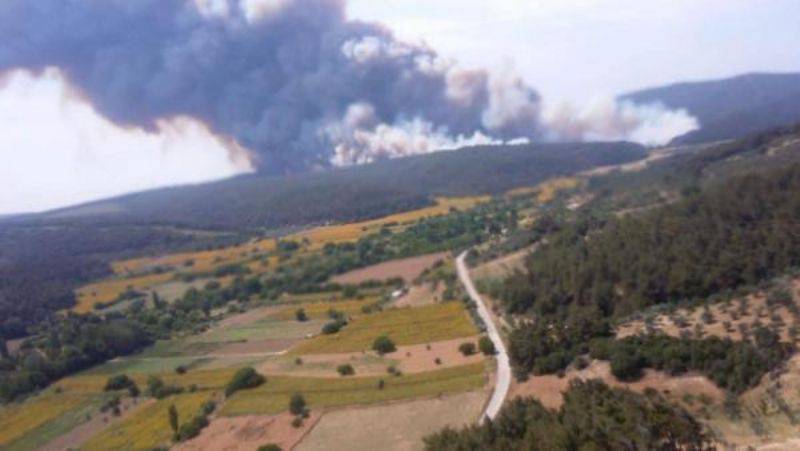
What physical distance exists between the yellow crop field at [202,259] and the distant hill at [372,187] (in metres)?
15.0

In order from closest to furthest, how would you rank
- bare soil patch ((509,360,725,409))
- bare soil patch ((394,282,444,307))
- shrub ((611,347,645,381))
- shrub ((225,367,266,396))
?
bare soil patch ((509,360,725,409)), shrub ((611,347,645,381)), shrub ((225,367,266,396)), bare soil patch ((394,282,444,307))

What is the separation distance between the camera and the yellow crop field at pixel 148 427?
44.8 metres

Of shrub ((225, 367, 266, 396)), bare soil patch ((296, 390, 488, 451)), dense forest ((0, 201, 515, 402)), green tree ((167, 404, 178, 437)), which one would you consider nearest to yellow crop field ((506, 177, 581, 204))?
dense forest ((0, 201, 515, 402))

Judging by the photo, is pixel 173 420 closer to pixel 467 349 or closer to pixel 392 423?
pixel 392 423

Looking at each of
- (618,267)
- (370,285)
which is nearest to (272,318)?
(370,285)

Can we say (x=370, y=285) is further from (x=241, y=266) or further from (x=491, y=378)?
(x=491, y=378)

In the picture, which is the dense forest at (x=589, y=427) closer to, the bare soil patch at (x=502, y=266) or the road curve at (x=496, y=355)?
the road curve at (x=496, y=355)

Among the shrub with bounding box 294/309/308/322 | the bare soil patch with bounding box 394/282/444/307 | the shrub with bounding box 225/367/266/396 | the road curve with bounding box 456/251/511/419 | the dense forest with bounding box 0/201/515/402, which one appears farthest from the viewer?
the shrub with bounding box 294/309/308/322

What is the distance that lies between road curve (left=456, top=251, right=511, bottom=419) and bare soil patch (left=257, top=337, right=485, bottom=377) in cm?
141

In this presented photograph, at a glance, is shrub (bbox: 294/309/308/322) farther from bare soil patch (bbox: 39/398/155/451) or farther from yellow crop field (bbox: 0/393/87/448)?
yellow crop field (bbox: 0/393/87/448)

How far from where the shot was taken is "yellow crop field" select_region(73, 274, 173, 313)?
91438mm

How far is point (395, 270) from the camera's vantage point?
3302 inches

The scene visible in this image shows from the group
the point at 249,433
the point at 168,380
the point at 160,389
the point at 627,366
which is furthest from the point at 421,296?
the point at 627,366

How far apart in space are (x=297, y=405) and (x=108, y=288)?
6251cm
